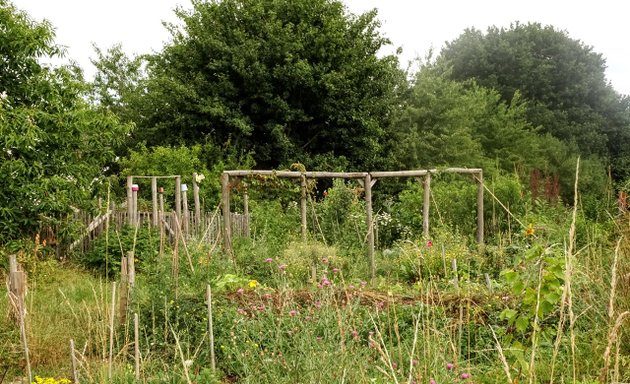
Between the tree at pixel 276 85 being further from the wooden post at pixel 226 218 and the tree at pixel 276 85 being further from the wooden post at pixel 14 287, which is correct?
the wooden post at pixel 14 287

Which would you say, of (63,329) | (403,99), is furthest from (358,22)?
(63,329)

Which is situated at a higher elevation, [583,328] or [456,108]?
[456,108]

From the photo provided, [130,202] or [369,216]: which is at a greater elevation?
[130,202]

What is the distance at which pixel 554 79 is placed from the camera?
2680cm

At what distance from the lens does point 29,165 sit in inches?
406

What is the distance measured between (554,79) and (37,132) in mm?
21751

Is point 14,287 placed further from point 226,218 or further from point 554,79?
point 554,79

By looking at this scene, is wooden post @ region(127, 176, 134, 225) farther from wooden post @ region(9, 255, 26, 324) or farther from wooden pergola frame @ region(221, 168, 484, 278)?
wooden post @ region(9, 255, 26, 324)

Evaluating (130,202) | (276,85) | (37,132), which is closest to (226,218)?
(130,202)

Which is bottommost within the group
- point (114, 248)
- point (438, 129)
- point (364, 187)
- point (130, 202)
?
point (114, 248)

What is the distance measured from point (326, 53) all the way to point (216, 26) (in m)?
3.27

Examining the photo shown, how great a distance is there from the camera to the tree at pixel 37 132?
1010 centimetres

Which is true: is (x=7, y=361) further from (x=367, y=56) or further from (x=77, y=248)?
(x=367, y=56)

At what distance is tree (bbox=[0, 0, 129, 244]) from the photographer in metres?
10.1
